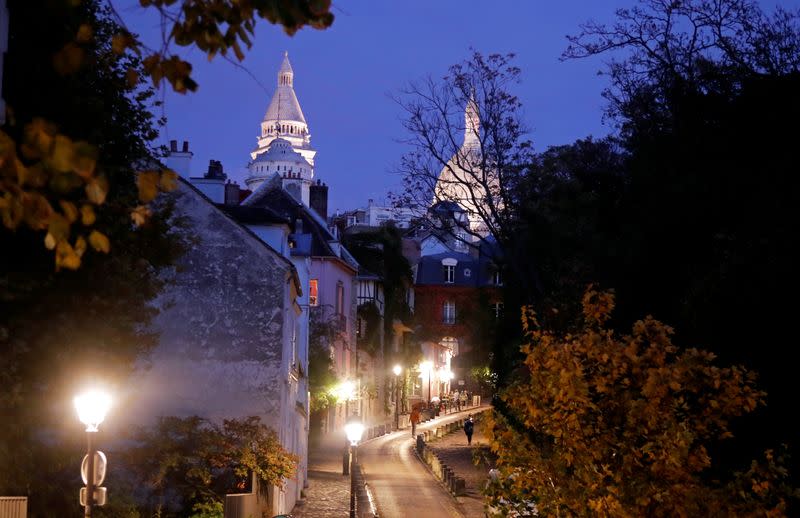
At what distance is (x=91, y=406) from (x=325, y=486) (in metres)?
20.9

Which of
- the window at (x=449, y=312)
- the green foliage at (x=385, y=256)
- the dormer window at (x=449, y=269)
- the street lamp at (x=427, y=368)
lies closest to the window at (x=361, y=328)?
the green foliage at (x=385, y=256)

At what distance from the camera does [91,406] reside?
15.0 meters

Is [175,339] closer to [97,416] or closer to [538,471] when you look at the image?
[97,416]

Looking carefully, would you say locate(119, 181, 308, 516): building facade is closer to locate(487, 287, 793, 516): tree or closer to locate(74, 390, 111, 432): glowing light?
locate(74, 390, 111, 432): glowing light

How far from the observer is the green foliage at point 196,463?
23109 millimetres

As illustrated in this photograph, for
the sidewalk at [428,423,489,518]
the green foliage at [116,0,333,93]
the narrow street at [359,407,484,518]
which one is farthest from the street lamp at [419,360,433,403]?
the green foliage at [116,0,333,93]

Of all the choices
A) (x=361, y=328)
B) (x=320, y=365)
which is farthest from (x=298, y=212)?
(x=361, y=328)

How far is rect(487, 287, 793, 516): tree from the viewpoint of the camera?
1212 centimetres

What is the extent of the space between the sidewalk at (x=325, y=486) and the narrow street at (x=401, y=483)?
952mm

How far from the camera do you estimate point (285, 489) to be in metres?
27.5

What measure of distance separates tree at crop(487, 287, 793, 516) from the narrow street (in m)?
16.6

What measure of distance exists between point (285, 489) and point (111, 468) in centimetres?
540

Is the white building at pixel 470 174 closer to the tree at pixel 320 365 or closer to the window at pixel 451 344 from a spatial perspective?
the tree at pixel 320 365

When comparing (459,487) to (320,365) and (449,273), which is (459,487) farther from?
(449,273)
